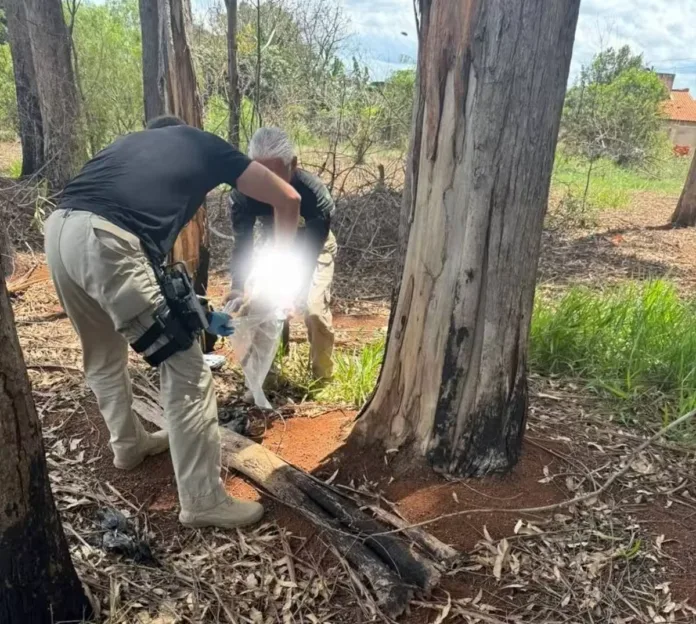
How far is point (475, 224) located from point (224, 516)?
1.62 metres

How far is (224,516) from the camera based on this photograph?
2.57 metres

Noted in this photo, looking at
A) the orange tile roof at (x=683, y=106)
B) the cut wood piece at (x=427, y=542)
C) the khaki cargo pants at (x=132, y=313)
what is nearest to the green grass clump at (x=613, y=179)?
the cut wood piece at (x=427, y=542)

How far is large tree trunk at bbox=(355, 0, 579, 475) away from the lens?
2184 mm

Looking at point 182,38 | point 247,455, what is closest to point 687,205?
point 182,38

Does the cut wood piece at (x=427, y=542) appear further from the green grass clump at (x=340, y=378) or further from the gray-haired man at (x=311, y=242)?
the gray-haired man at (x=311, y=242)

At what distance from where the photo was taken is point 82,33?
1005cm

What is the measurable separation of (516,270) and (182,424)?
5.02 ft

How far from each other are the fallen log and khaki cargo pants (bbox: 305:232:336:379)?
3.25ft

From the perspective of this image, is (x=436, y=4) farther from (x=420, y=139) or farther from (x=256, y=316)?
(x=256, y=316)

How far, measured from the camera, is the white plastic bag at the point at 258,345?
3.44 metres


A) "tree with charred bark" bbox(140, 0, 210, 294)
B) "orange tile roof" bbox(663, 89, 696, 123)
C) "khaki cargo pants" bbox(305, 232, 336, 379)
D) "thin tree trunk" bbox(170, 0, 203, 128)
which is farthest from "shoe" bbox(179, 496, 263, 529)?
"orange tile roof" bbox(663, 89, 696, 123)

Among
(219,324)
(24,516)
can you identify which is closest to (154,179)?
(219,324)

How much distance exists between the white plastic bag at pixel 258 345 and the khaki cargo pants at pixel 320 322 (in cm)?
36

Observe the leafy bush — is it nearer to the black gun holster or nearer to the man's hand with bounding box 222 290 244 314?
the man's hand with bounding box 222 290 244 314
